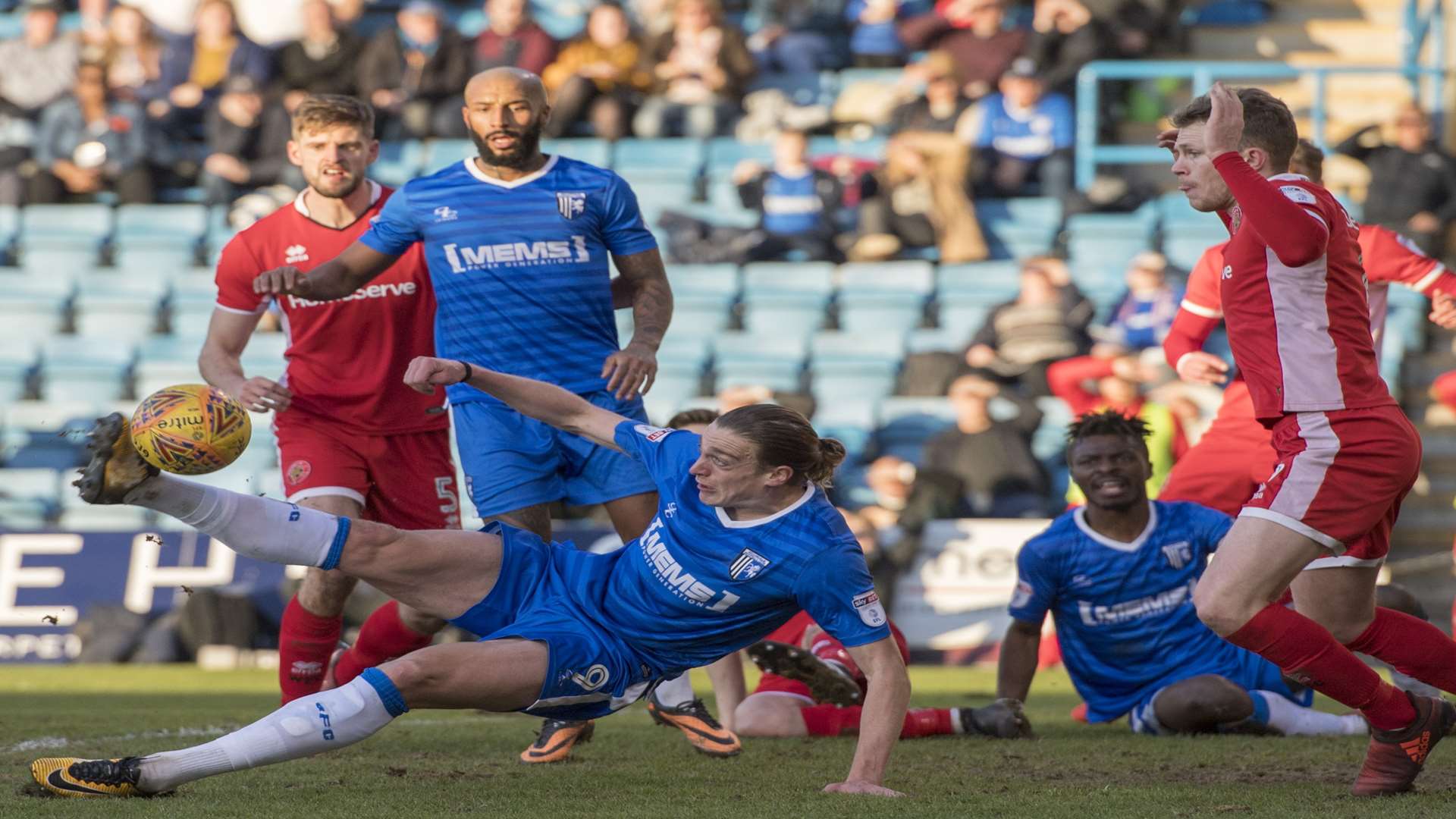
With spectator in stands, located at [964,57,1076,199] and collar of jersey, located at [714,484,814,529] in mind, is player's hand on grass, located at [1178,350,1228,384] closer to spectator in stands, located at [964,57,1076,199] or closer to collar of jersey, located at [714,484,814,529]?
collar of jersey, located at [714,484,814,529]

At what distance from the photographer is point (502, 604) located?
534 centimetres

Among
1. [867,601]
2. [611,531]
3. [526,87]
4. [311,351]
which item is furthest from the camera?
[611,531]

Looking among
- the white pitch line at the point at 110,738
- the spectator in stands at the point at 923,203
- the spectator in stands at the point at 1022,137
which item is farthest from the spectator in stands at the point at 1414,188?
the white pitch line at the point at 110,738

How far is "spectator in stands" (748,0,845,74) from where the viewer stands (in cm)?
1669

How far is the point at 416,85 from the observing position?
16.4 m

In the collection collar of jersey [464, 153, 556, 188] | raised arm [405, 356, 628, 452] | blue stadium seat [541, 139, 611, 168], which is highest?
blue stadium seat [541, 139, 611, 168]

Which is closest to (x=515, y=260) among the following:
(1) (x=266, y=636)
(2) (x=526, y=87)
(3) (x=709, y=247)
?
(2) (x=526, y=87)

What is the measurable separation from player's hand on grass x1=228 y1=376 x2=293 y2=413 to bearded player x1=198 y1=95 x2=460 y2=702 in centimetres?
42

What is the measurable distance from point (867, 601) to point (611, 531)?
6524 millimetres

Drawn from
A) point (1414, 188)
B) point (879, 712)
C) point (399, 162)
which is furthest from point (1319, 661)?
point (399, 162)

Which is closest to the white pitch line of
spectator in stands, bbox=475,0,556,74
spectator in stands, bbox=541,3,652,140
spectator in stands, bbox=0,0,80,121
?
spectator in stands, bbox=541,3,652,140

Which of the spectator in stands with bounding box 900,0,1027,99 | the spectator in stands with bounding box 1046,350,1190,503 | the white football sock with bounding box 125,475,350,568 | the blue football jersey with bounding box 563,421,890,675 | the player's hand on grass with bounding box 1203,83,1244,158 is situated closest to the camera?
the white football sock with bounding box 125,475,350,568

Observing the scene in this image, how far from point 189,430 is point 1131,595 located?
4061mm

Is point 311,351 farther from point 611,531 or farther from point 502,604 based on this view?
point 611,531
